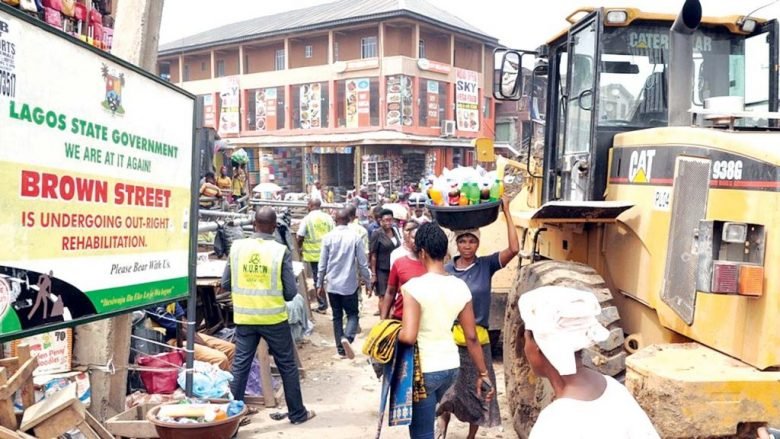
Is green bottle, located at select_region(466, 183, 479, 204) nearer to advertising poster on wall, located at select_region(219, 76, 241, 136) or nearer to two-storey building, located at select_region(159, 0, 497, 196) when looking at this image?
two-storey building, located at select_region(159, 0, 497, 196)

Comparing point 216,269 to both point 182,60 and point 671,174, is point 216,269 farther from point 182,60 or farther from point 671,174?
point 182,60

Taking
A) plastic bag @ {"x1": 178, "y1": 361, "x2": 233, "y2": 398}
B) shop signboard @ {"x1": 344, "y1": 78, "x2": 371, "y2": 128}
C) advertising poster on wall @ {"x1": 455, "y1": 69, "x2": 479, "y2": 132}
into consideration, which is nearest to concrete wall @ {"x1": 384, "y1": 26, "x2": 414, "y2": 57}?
shop signboard @ {"x1": 344, "y1": 78, "x2": 371, "y2": 128}

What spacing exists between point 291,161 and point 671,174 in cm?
3056

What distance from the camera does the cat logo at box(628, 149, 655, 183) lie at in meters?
4.01

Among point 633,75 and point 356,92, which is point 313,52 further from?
point 633,75

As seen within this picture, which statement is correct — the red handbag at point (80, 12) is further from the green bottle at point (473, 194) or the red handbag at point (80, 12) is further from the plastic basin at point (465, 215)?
the green bottle at point (473, 194)

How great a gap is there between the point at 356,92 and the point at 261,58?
7293mm

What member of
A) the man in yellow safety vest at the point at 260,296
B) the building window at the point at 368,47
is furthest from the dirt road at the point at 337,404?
the building window at the point at 368,47

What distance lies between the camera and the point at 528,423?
506 cm

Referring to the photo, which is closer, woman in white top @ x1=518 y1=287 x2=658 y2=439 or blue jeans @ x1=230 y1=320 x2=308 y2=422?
woman in white top @ x1=518 y1=287 x2=658 y2=439

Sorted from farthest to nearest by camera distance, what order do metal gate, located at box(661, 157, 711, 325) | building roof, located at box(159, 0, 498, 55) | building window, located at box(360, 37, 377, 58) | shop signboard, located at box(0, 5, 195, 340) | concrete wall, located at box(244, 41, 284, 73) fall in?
concrete wall, located at box(244, 41, 284, 73) → building window, located at box(360, 37, 377, 58) → building roof, located at box(159, 0, 498, 55) → metal gate, located at box(661, 157, 711, 325) → shop signboard, located at box(0, 5, 195, 340)

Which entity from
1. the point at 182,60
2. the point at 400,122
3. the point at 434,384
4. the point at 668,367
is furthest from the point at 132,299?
the point at 182,60

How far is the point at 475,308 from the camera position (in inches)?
186

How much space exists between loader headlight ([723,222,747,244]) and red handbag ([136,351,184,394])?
13.8ft
